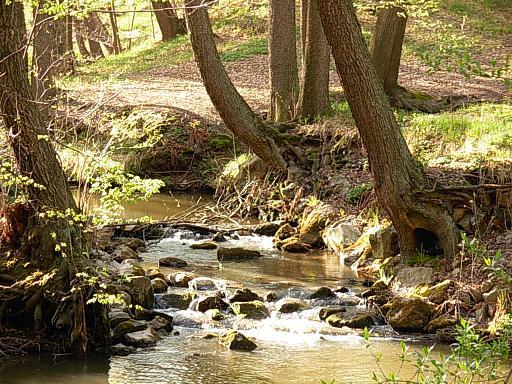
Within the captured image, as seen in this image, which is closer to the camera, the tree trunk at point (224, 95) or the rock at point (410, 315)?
the rock at point (410, 315)

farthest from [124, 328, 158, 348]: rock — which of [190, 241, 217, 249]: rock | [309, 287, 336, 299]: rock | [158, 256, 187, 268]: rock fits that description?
[190, 241, 217, 249]: rock

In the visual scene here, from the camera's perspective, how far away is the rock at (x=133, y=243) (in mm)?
13391

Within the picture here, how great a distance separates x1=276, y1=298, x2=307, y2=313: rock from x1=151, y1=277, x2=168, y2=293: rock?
1.54 metres

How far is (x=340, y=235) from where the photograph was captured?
13633 mm

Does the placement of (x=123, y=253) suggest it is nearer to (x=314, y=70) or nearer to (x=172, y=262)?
(x=172, y=262)

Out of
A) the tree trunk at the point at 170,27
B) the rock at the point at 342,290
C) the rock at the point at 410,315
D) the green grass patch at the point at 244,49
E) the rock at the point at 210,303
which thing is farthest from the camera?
the tree trunk at the point at 170,27

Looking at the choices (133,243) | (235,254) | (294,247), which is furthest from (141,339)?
(294,247)

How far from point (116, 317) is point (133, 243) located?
152 inches

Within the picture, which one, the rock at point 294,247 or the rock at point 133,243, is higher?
the rock at point 133,243

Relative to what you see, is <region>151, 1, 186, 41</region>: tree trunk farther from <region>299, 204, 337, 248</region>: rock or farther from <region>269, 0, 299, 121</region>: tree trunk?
<region>299, 204, 337, 248</region>: rock

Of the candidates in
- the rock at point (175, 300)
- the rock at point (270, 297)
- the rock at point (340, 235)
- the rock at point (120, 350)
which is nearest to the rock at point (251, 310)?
the rock at point (270, 297)

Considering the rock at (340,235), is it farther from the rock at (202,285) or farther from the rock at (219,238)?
the rock at (202,285)

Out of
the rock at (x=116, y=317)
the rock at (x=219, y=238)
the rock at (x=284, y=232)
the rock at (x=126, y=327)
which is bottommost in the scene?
the rock at (x=219, y=238)

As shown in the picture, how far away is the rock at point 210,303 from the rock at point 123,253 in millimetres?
2011
